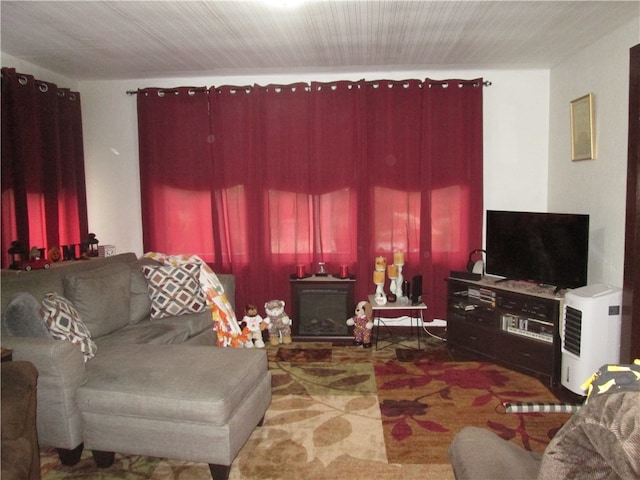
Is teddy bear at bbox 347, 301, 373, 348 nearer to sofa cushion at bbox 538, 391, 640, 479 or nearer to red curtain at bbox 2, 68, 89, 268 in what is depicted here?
red curtain at bbox 2, 68, 89, 268

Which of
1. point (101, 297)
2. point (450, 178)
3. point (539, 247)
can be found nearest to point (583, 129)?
point (539, 247)

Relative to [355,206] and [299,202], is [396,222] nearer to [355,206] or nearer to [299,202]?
[355,206]

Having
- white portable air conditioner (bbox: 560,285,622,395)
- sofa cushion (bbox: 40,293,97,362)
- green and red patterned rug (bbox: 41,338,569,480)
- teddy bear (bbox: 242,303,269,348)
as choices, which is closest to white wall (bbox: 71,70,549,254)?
teddy bear (bbox: 242,303,269,348)

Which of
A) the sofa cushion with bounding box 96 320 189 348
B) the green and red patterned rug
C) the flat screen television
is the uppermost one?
the flat screen television

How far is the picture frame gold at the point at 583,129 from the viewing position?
3.47 metres

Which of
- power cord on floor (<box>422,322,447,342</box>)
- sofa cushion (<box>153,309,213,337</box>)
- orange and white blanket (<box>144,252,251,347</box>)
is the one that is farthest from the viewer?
power cord on floor (<box>422,322,447,342</box>)

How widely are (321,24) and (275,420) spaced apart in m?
2.61

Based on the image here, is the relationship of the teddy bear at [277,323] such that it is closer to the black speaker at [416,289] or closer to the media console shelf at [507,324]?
the black speaker at [416,289]

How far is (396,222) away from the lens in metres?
4.42

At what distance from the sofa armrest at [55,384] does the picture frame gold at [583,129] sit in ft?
12.4

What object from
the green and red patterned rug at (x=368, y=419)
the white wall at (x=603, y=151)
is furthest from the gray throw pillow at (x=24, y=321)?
the white wall at (x=603, y=151)

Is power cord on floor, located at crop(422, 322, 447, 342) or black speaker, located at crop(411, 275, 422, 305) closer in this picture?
black speaker, located at crop(411, 275, 422, 305)

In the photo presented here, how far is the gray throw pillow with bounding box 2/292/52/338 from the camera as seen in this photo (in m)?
2.36

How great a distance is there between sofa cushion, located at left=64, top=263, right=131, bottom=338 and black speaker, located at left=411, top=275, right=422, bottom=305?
7.74 feet
